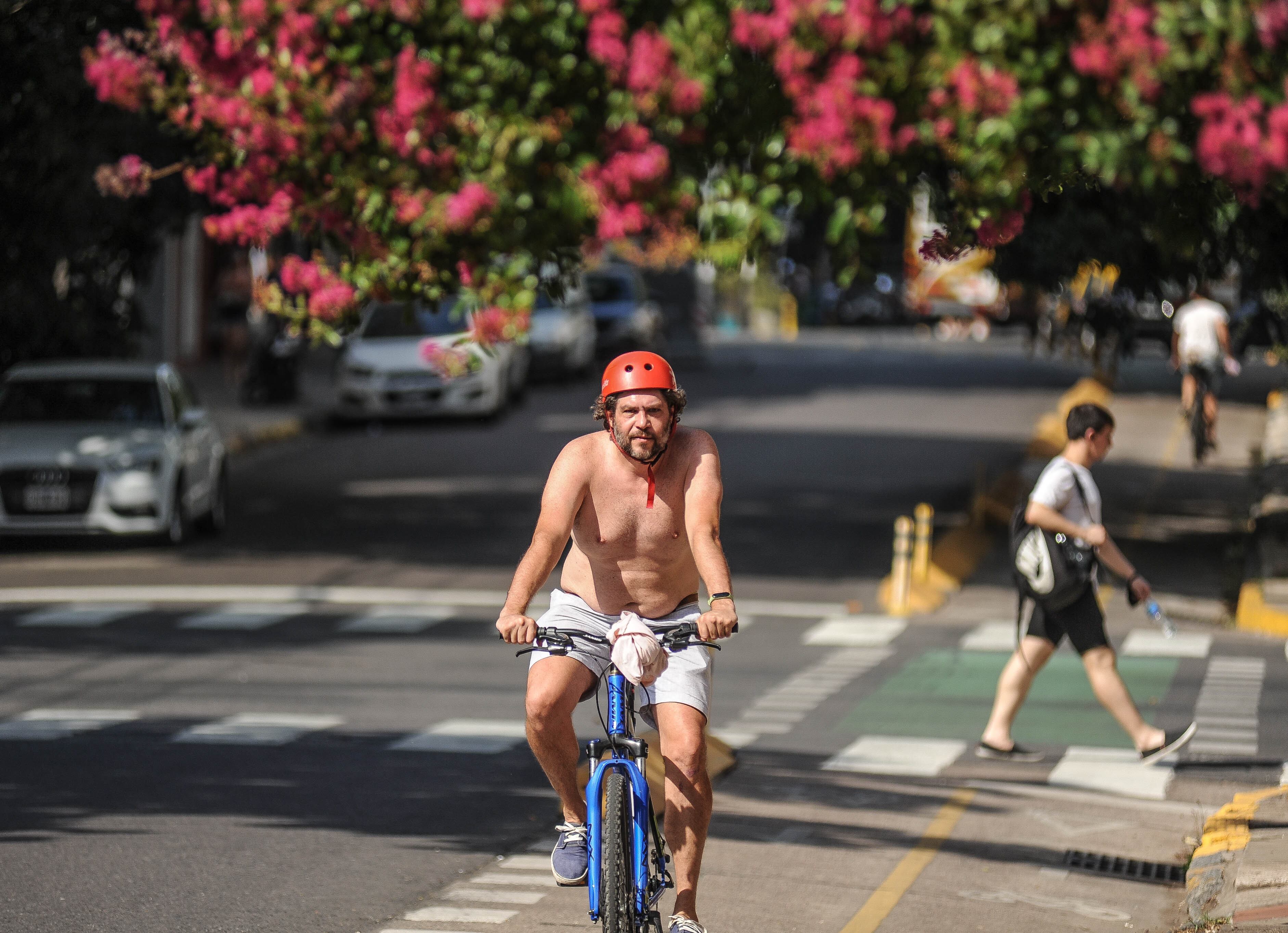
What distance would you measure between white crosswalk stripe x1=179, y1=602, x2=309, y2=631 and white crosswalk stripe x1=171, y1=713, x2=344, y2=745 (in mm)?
3148

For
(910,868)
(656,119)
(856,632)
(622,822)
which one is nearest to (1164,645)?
(856,632)

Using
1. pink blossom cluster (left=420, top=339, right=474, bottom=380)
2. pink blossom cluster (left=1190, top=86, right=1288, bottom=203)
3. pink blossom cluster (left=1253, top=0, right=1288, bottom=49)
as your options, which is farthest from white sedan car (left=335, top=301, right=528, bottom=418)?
pink blossom cluster (left=1253, top=0, right=1288, bottom=49)

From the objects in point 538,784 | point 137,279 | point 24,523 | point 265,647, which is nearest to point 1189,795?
point 538,784

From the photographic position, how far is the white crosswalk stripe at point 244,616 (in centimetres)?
1444

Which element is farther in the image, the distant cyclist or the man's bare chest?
the distant cyclist

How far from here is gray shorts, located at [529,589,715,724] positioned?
636cm

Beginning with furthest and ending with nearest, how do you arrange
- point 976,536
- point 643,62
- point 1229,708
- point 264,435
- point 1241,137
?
point 264,435 < point 976,536 < point 1229,708 < point 643,62 < point 1241,137

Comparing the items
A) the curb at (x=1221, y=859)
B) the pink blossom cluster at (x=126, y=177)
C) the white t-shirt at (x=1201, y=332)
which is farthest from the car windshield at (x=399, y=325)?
the curb at (x=1221, y=859)

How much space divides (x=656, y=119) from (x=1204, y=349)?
16.9 m

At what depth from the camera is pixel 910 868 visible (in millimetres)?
8344

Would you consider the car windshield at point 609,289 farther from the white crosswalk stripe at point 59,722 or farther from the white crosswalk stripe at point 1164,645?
the white crosswalk stripe at point 59,722

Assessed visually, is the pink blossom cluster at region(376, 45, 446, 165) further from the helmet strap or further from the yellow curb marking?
the yellow curb marking

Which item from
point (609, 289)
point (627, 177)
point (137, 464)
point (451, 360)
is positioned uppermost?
point (627, 177)

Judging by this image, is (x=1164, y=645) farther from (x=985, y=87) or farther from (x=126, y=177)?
(x=985, y=87)
